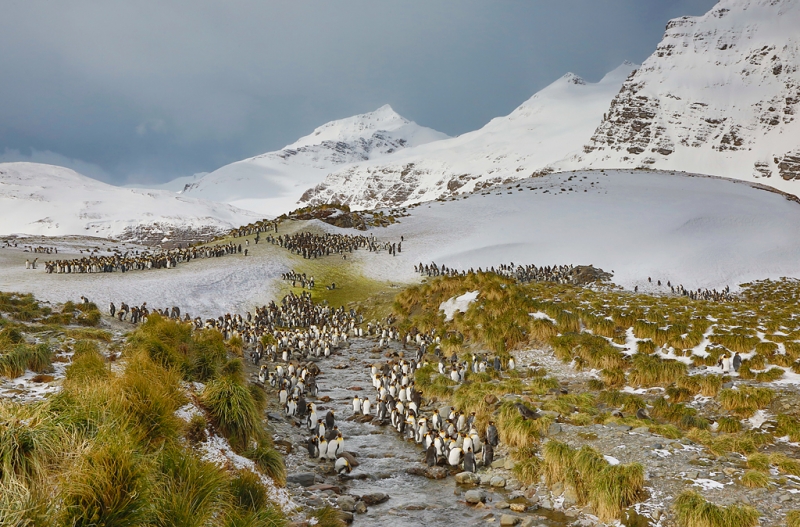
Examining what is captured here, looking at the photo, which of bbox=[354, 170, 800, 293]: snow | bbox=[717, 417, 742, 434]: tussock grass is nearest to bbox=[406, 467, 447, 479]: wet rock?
bbox=[717, 417, 742, 434]: tussock grass

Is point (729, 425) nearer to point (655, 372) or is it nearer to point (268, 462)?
point (655, 372)

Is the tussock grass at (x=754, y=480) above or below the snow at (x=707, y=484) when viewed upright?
above

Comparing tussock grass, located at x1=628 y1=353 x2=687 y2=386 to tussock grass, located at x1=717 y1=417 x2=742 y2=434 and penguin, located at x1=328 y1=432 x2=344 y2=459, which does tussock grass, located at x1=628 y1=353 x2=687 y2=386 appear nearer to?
tussock grass, located at x1=717 y1=417 x2=742 y2=434

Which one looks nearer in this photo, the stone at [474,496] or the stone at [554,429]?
the stone at [474,496]

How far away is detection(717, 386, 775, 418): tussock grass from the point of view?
9.62m

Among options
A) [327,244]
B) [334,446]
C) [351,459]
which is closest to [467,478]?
[351,459]

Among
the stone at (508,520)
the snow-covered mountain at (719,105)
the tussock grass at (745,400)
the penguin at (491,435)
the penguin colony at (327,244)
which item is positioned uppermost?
the snow-covered mountain at (719,105)

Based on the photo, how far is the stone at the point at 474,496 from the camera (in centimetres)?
764

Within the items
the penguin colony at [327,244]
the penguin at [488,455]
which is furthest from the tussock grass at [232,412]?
the penguin colony at [327,244]

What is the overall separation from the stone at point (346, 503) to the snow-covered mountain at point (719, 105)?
117763 mm

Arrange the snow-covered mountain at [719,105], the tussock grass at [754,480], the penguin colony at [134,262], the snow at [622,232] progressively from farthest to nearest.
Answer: the snow-covered mountain at [719,105]
the snow at [622,232]
the penguin colony at [134,262]
the tussock grass at [754,480]

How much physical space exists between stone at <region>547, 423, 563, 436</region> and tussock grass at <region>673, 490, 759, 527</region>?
292cm

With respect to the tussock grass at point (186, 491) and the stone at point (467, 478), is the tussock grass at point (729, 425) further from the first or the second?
the tussock grass at point (186, 491)

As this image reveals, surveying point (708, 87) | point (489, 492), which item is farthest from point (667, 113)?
point (489, 492)
